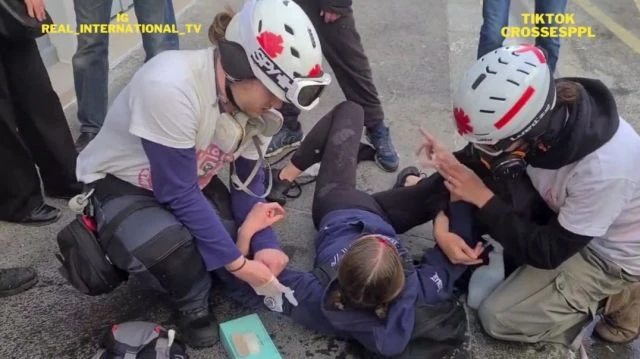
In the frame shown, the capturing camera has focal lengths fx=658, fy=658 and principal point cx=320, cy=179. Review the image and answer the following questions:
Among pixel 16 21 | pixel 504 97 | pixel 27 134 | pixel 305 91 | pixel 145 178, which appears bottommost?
pixel 27 134

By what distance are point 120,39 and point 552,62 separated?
3061 mm

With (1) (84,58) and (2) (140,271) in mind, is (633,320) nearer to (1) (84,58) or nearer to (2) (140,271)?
(2) (140,271)

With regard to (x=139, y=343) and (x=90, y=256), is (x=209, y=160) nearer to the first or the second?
(x=90, y=256)

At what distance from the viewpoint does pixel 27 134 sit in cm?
301

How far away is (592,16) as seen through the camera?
598 centimetres

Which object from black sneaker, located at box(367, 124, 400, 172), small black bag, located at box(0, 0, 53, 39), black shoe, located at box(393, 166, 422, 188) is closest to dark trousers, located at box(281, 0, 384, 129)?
black sneaker, located at box(367, 124, 400, 172)

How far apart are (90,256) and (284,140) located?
1579mm

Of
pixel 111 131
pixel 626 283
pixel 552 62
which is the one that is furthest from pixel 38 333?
pixel 552 62

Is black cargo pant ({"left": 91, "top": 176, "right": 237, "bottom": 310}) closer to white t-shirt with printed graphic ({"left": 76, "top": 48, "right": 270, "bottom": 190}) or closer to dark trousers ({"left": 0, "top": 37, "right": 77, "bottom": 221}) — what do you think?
white t-shirt with printed graphic ({"left": 76, "top": 48, "right": 270, "bottom": 190})

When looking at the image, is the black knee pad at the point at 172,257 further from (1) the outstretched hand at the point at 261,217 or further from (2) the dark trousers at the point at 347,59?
(2) the dark trousers at the point at 347,59

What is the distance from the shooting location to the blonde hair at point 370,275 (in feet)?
7.16

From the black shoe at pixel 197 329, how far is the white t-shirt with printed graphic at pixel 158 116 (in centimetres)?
53

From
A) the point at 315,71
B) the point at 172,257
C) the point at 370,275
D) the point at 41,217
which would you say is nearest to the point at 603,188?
the point at 370,275

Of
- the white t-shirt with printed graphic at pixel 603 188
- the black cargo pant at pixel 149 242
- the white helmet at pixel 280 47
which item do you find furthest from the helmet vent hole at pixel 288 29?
the white t-shirt with printed graphic at pixel 603 188
